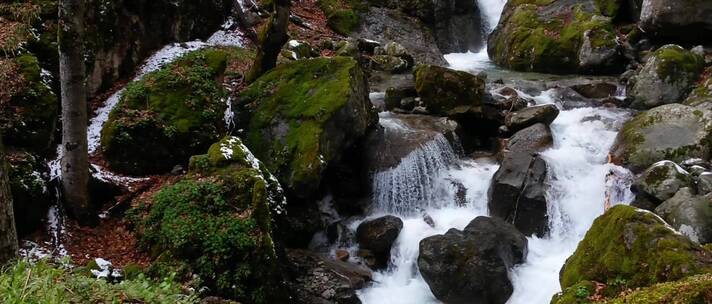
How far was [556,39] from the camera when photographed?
66.3ft

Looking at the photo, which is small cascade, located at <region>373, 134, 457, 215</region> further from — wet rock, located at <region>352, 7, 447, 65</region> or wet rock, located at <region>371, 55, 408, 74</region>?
wet rock, located at <region>352, 7, 447, 65</region>

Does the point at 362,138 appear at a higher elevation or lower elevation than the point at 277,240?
higher

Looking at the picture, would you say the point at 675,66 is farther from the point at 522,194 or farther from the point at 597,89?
the point at 522,194

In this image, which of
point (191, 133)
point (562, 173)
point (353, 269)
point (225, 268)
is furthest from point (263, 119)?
point (562, 173)

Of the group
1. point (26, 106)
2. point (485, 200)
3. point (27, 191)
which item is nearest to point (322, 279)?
point (485, 200)

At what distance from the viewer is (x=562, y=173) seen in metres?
12.6

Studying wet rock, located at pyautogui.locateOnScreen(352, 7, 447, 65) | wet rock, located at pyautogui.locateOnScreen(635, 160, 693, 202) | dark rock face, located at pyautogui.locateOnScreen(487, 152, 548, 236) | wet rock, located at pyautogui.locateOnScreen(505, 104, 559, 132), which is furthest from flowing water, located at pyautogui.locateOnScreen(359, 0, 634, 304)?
wet rock, located at pyautogui.locateOnScreen(352, 7, 447, 65)

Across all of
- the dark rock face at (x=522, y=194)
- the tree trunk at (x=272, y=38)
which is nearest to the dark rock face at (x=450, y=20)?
the tree trunk at (x=272, y=38)

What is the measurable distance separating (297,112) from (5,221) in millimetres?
6523

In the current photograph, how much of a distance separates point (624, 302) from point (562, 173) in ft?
29.8

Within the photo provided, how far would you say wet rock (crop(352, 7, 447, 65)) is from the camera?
22.4m

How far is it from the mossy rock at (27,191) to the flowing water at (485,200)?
17.7ft

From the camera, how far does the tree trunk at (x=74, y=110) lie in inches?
304

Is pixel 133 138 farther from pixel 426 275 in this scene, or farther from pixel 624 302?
pixel 624 302
